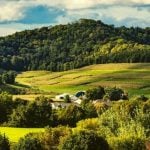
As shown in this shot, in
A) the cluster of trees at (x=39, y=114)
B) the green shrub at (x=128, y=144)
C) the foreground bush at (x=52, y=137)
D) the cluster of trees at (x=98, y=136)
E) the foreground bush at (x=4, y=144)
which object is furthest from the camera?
the cluster of trees at (x=39, y=114)

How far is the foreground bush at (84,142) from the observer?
71375 mm

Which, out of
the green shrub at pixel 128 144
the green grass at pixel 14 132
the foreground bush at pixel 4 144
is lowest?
the green grass at pixel 14 132

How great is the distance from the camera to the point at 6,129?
10562 cm

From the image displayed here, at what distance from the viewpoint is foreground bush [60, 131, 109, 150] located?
71.4 meters

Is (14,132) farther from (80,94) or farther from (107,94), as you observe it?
(80,94)

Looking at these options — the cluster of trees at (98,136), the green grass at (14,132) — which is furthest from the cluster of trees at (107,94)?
the cluster of trees at (98,136)

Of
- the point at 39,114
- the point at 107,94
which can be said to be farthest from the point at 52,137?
the point at 107,94

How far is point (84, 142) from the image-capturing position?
71500 millimetres

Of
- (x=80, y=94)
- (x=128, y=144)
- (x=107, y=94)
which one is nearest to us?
(x=128, y=144)

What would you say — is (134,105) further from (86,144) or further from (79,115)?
(86,144)

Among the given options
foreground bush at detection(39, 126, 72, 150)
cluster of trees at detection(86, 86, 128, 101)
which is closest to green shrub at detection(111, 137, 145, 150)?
foreground bush at detection(39, 126, 72, 150)

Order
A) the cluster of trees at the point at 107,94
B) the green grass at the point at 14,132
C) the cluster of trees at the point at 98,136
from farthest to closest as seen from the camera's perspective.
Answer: the cluster of trees at the point at 107,94 < the green grass at the point at 14,132 < the cluster of trees at the point at 98,136

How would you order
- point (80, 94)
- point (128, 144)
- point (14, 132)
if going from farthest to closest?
1. point (80, 94)
2. point (14, 132)
3. point (128, 144)

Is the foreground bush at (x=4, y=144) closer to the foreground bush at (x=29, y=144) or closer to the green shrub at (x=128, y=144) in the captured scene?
the foreground bush at (x=29, y=144)
